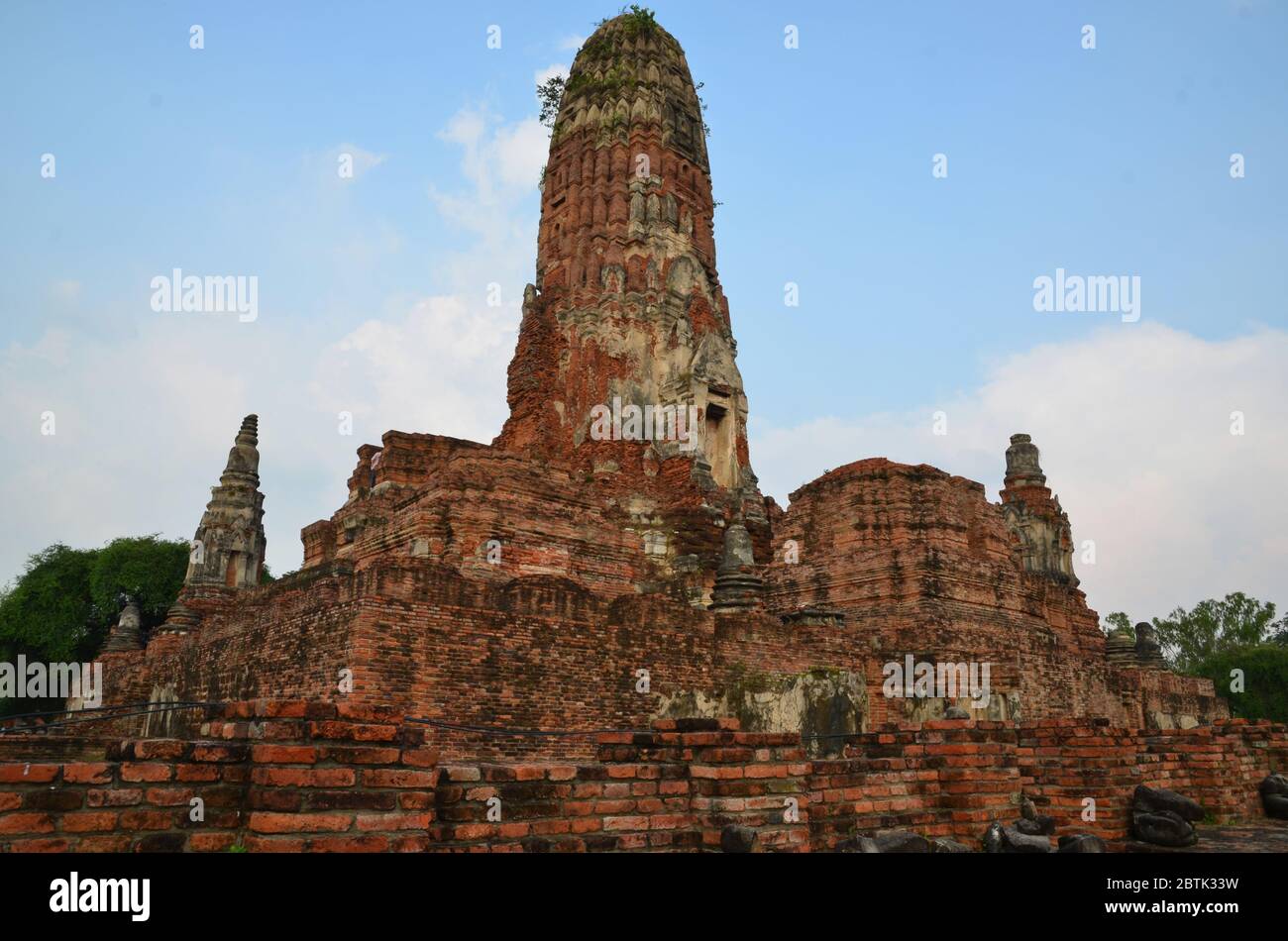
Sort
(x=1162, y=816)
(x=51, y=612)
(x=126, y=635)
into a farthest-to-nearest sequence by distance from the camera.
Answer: (x=51, y=612), (x=126, y=635), (x=1162, y=816)

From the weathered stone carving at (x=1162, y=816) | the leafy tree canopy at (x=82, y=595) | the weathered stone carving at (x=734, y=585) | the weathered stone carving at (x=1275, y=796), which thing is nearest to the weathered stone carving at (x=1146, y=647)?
the weathered stone carving at (x=734, y=585)

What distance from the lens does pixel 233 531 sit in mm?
22266

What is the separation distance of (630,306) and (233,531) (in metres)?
11.5

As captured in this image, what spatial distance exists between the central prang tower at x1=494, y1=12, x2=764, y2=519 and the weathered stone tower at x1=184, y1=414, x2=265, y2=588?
258 inches

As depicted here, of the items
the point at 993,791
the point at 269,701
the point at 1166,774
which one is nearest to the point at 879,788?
the point at 993,791

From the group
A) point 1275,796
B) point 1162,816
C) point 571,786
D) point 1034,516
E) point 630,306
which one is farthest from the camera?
point 1034,516

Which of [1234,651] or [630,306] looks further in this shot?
[1234,651]

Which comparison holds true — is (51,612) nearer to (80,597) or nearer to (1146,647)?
(80,597)

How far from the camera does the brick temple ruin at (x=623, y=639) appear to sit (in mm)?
3867

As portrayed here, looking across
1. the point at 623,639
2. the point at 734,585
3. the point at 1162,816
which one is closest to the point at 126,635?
the point at 734,585

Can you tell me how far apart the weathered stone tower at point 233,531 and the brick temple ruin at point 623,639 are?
0.08 metres

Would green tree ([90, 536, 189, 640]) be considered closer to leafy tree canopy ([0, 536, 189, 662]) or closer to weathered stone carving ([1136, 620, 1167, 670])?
leafy tree canopy ([0, 536, 189, 662])

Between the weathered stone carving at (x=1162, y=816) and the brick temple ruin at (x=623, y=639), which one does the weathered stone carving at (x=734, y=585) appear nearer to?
the brick temple ruin at (x=623, y=639)
